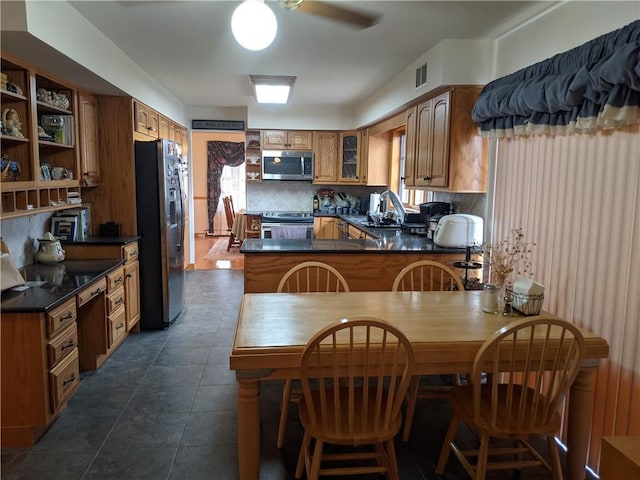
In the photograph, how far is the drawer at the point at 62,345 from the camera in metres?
2.49

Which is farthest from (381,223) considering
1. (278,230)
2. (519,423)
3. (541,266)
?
(519,423)

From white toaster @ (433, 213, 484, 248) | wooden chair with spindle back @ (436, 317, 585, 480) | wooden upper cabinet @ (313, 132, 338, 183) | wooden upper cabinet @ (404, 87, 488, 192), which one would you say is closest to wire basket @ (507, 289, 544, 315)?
wooden chair with spindle back @ (436, 317, 585, 480)

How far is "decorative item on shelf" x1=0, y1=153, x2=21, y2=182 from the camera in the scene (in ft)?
8.85

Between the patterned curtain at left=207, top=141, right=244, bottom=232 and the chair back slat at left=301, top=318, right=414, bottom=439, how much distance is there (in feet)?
29.3

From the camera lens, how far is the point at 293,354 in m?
1.85

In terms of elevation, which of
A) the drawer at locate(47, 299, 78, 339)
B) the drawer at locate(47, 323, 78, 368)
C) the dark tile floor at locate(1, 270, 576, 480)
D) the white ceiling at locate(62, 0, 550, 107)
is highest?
the white ceiling at locate(62, 0, 550, 107)

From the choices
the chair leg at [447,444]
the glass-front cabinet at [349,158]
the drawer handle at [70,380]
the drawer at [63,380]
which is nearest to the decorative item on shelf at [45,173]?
the drawer at [63,380]

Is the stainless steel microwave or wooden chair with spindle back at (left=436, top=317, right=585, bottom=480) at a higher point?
the stainless steel microwave

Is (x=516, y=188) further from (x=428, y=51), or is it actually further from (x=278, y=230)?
(x=278, y=230)

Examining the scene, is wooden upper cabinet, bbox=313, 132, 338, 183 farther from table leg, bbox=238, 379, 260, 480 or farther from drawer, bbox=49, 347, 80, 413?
table leg, bbox=238, 379, 260, 480

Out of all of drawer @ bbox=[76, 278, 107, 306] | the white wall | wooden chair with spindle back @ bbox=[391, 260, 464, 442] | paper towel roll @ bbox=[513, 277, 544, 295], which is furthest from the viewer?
drawer @ bbox=[76, 278, 107, 306]

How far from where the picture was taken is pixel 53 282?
289cm

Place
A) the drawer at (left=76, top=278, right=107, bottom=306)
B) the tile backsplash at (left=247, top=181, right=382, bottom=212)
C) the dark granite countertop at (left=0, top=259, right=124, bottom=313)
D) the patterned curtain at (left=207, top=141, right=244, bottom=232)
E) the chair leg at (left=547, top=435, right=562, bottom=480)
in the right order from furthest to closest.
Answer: the patterned curtain at (left=207, top=141, right=244, bottom=232) → the tile backsplash at (left=247, top=181, right=382, bottom=212) → the drawer at (left=76, top=278, right=107, bottom=306) → the dark granite countertop at (left=0, top=259, right=124, bottom=313) → the chair leg at (left=547, top=435, right=562, bottom=480)

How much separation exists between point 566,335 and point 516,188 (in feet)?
4.22
